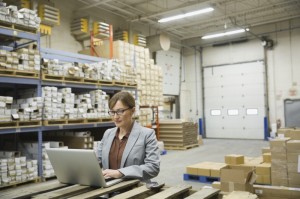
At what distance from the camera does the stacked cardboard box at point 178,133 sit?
512 inches

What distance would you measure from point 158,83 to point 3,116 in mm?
8244

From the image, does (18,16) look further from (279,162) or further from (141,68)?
(141,68)

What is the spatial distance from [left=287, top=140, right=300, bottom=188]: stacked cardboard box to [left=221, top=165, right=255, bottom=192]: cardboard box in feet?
4.24

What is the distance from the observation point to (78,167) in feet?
7.39

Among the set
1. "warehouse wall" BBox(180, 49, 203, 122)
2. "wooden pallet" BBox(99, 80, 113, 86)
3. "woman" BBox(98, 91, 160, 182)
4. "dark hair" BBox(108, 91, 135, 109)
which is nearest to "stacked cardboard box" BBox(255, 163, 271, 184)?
"woman" BBox(98, 91, 160, 182)

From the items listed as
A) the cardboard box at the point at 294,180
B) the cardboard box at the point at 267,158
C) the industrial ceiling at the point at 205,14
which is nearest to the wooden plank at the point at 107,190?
the cardboard box at the point at 294,180

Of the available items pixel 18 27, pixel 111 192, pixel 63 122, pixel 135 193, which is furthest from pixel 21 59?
pixel 135 193

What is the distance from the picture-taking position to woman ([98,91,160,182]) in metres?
2.87

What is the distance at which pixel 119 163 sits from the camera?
2941 mm

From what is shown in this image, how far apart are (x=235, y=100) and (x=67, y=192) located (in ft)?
55.9

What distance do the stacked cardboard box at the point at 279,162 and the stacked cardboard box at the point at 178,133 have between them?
739cm

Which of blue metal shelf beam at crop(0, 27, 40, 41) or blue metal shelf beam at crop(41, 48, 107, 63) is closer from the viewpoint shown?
blue metal shelf beam at crop(0, 27, 40, 41)

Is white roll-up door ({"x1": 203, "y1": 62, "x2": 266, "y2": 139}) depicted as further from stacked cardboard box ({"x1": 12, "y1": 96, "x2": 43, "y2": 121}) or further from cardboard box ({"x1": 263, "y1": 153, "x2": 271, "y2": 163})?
stacked cardboard box ({"x1": 12, "y1": 96, "x2": 43, "y2": 121})

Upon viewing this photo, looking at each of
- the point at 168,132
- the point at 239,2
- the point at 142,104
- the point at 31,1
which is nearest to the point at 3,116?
the point at 31,1
